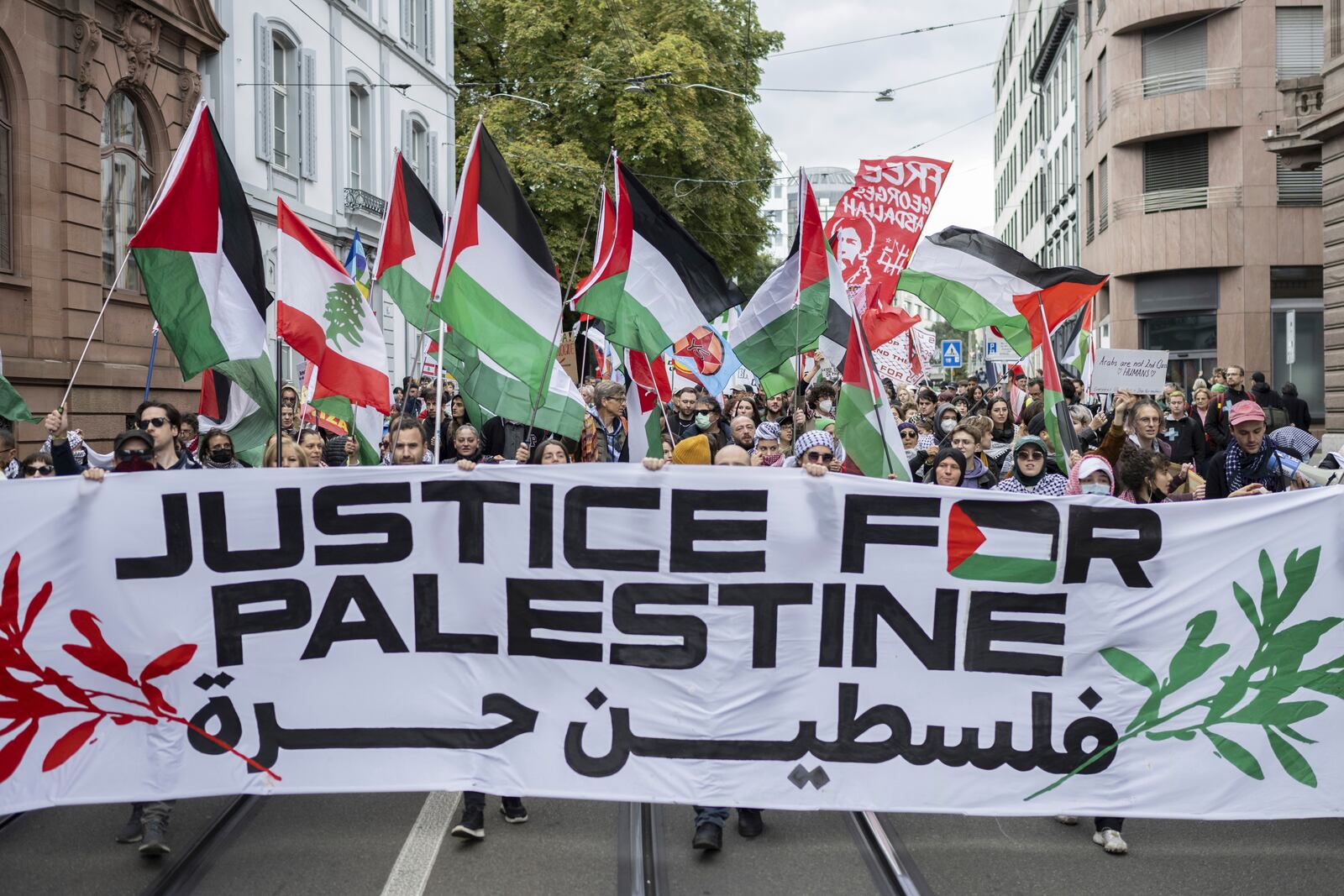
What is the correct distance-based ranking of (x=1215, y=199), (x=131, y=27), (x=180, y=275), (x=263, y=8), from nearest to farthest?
(x=180, y=275), (x=131, y=27), (x=263, y=8), (x=1215, y=199)

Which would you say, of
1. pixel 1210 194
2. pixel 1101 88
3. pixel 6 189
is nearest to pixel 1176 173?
pixel 1210 194

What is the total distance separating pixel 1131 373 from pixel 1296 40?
959 inches

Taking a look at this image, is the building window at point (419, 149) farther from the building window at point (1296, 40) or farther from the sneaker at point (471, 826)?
the sneaker at point (471, 826)

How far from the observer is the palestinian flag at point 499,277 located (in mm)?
6969

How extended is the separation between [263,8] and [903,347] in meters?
13.6

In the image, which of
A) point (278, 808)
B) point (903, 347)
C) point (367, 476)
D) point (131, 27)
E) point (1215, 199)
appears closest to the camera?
point (367, 476)

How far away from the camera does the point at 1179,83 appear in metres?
36.3

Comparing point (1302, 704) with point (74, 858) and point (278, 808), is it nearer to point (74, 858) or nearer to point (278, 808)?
point (278, 808)

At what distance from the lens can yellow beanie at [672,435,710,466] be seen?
7.37 meters

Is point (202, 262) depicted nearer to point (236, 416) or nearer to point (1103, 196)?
point (236, 416)

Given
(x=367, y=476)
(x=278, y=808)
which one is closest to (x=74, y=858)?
(x=278, y=808)

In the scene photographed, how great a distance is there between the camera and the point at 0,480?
5570 mm

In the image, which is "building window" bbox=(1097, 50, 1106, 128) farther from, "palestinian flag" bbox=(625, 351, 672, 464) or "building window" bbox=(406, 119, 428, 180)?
"palestinian flag" bbox=(625, 351, 672, 464)

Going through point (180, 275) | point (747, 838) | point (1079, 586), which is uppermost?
point (180, 275)
